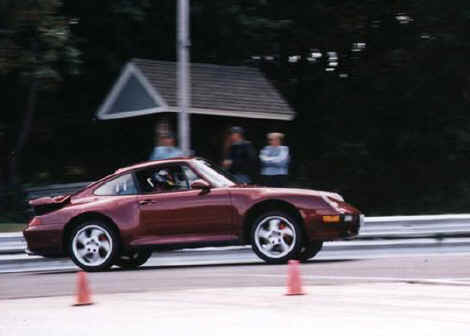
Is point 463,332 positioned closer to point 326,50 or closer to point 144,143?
point 144,143

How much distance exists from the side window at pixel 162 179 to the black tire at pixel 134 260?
1.05m

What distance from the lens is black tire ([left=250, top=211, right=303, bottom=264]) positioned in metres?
15.4

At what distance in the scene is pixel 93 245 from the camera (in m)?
15.9

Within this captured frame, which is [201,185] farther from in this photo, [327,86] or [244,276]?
[327,86]

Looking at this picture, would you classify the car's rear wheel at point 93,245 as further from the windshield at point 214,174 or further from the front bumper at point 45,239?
the windshield at point 214,174

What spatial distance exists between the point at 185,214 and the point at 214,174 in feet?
2.24

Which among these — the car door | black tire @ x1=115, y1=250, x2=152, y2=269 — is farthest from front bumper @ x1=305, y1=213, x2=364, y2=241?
black tire @ x1=115, y1=250, x2=152, y2=269

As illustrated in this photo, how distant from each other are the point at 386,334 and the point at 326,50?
22733 mm

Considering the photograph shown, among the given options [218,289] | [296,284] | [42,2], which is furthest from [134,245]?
[42,2]

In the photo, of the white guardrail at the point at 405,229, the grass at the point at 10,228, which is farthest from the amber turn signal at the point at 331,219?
the grass at the point at 10,228

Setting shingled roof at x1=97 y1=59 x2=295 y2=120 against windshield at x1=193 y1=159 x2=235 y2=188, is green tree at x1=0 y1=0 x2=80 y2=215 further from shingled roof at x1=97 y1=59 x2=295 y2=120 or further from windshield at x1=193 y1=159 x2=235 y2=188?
windshield at x1=193 y1=159 x2=235 y2=188

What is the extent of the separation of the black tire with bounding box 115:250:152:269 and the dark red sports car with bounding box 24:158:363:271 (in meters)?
→ 0.61

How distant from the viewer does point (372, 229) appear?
17.9m

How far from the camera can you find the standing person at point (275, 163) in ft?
60.3
